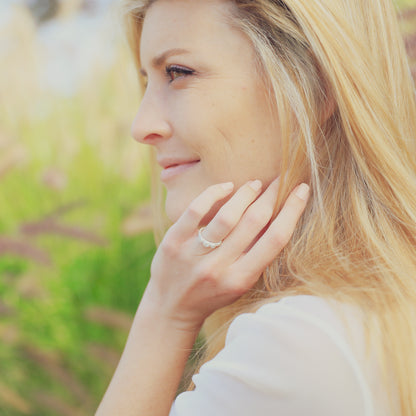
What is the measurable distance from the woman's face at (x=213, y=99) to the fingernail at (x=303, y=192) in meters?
0.08

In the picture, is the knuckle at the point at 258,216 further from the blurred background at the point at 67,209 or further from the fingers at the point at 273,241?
the blurred background at the point at 67,209

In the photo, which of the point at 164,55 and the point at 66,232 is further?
the point at 66,232

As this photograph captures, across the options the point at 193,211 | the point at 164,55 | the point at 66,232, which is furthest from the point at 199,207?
the point at 66,232

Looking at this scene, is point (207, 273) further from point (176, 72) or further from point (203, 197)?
point (176, 72)

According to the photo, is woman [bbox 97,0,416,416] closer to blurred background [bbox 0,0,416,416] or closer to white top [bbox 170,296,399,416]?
white top [bbox 170,296,399,416]

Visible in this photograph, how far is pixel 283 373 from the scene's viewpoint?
79 cm

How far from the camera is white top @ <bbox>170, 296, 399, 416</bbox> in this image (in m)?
0.77

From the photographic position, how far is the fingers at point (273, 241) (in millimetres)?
1076

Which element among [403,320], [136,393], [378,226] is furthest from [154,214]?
[403,320]

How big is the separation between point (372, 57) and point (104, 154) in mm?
1317

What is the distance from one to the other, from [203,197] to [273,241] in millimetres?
167

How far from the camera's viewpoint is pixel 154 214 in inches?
67.6

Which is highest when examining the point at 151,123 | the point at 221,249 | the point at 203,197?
the point at 151,123

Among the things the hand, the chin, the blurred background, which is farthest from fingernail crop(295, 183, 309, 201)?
the blurred background
